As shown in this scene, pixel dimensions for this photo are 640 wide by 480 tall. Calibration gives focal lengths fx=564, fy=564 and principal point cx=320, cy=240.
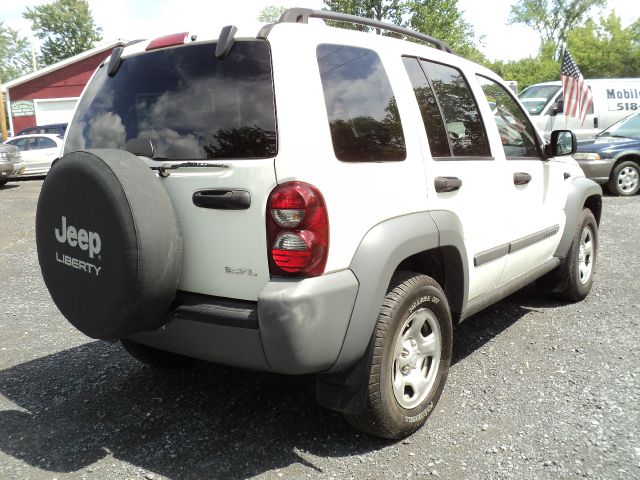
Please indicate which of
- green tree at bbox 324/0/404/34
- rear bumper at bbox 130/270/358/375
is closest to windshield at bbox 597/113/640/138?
rear bumper at bbox 130/270/358/375

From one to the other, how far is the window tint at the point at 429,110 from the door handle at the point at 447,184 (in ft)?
0.45

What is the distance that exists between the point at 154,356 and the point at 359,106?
6.79 ft

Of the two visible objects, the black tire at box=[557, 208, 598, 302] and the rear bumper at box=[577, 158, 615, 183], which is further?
the rear bumper at box=[577, 158, 615, 183]

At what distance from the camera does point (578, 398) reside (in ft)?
10.2

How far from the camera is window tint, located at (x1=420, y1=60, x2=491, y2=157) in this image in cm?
316

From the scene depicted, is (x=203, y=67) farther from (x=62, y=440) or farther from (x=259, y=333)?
(x=62, y=440)

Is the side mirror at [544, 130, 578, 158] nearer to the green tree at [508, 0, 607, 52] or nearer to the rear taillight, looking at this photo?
the rear taillight

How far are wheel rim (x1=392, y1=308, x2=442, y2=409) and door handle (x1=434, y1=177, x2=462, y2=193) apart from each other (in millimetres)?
630

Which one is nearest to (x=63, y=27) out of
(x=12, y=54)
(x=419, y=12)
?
(x=12, y=54)

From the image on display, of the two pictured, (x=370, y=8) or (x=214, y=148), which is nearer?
(x=214, y=148)

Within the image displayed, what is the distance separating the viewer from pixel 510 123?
3881 mm

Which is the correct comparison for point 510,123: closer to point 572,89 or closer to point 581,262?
point 581,262

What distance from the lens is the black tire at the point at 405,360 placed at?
2.53 m

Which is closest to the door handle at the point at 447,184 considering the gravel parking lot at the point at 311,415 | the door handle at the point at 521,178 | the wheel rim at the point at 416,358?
the wheel rim at the point at 416,358
